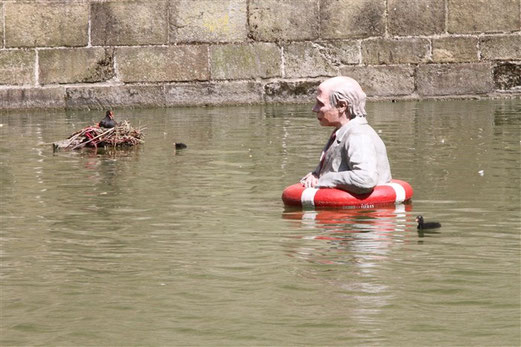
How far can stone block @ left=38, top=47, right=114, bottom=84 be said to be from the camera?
16.0 meters

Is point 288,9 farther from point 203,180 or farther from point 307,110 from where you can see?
point 203,180

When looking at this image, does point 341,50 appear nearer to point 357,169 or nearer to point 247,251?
point 357,169

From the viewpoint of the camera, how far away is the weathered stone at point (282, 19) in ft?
52.6

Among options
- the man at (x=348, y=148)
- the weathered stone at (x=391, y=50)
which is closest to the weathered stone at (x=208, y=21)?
A: the weathered stone at (x=391, y=50)

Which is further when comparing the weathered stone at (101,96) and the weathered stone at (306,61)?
the weathered stone at (306,61)

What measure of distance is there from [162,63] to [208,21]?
787 mm

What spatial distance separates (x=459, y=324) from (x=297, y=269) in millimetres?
1273

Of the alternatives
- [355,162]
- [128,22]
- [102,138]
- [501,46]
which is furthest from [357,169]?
[501,46]

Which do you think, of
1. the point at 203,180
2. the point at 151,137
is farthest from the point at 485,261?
the point at 151,137

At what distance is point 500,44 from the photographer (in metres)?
16.2

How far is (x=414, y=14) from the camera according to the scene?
16.1 metres

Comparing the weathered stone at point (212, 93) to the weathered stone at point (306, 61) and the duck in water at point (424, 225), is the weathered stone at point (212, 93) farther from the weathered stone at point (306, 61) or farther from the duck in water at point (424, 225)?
the duck in water at point (424, 225)

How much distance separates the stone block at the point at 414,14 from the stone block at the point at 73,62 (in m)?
3.60

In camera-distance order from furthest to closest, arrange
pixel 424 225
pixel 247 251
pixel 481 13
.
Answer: pixel 481 13
pixel 424 225
pixel 247 251
